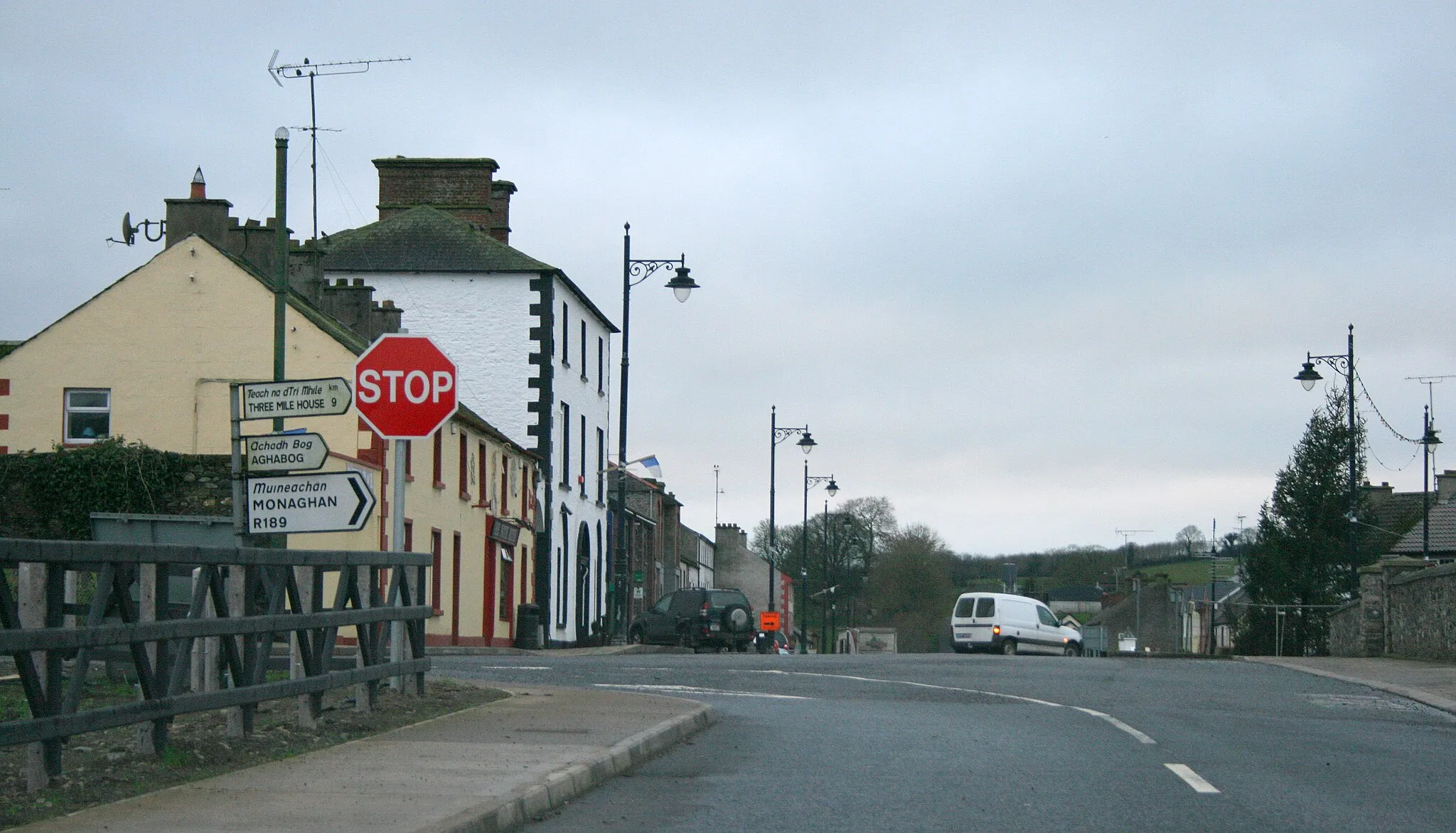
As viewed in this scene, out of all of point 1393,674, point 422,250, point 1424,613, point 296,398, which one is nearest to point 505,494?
point 422,250

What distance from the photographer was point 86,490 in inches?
1201

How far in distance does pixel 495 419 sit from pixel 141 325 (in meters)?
14.4

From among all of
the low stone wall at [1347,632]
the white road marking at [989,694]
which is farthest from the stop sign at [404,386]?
the low stone wall at [1347,632]

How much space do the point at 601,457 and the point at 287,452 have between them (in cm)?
4407

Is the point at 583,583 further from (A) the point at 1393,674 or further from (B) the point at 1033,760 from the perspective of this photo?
(B) the point at 1033,760

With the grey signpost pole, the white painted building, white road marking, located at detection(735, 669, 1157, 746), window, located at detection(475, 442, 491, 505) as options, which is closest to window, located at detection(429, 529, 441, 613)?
window, located at detection(475, 442, 491, 505)

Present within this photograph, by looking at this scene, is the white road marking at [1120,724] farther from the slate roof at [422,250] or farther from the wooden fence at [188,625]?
the slate roof at [422,250]

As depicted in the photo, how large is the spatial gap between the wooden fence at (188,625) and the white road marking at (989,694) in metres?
5.86

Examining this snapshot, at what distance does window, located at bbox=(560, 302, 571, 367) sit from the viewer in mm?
47938

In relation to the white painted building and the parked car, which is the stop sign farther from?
the white painted building

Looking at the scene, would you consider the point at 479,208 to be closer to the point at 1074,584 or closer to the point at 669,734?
the point at 669,734

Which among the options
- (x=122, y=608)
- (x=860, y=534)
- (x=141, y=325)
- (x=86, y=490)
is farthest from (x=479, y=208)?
(x=860, y=534)

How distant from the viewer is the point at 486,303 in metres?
46.2

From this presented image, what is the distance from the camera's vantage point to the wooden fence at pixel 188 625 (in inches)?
302
